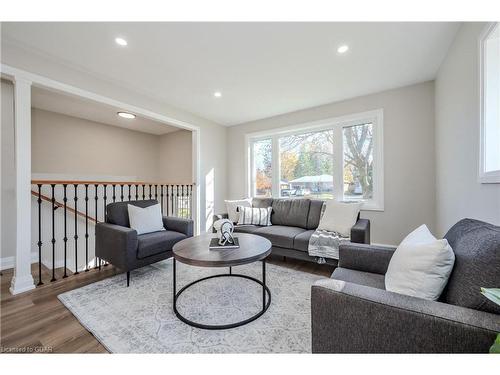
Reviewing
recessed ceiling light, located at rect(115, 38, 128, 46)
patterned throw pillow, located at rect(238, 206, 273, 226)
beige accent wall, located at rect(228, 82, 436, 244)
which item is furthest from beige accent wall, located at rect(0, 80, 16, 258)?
beige accent wall, located at rect(228, 82, 436, 244)

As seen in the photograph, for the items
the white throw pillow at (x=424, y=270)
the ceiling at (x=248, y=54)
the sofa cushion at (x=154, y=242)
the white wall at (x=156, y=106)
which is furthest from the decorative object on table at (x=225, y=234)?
the white wall at (x=156, y=106)

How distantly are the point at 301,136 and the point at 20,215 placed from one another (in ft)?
13.4

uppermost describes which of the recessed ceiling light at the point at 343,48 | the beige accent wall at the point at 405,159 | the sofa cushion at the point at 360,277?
the recessed ceiling light at the point at 343,48

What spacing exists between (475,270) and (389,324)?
426 millimetres

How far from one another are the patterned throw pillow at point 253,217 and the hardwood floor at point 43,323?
1.99 m

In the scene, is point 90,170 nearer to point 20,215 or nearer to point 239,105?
point 20,215

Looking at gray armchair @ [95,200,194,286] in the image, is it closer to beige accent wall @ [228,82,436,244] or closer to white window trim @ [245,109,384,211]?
white window trim @ [245,109,384,211]

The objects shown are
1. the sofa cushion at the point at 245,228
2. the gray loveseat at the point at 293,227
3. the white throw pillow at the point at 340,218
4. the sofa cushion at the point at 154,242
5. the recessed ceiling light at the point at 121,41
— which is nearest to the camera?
the recessed ceiling light at the point at 121,41

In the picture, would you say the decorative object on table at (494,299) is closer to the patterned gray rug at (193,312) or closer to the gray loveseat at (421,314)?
the gray loveseat at (421,314)

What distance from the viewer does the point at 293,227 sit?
3.22 meters

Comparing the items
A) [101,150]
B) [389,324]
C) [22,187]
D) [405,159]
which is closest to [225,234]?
[389,324]

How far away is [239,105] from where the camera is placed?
147 inches

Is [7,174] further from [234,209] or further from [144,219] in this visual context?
[234,209]

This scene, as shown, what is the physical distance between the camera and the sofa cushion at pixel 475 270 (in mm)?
820
